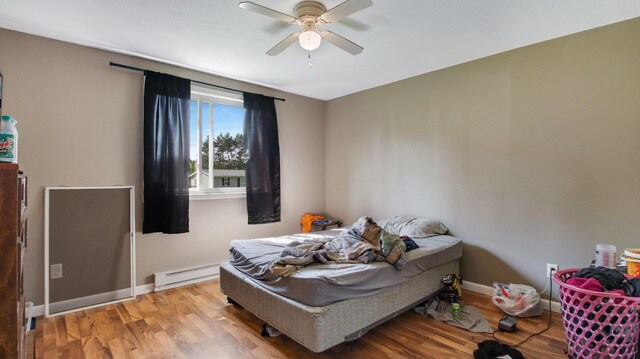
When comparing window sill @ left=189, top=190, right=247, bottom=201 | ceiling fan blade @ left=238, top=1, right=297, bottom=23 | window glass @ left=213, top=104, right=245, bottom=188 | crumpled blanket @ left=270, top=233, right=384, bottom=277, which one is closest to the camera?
ceiling fan blade @ left=238, top=1, right=297, bottom=23

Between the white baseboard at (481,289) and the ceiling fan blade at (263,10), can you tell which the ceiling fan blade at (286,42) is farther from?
the white baseboard at (481,289)

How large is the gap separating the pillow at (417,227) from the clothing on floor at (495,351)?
127cm

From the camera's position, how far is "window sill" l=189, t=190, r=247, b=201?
3.46m

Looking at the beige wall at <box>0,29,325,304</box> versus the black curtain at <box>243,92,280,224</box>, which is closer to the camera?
the beige wall at <box>0,29,325,304</box>

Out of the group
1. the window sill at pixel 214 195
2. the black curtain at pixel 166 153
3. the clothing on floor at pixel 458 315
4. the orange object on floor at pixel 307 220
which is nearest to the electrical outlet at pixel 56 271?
the black curtain at pixel 166 153

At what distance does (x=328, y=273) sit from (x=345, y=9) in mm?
1743

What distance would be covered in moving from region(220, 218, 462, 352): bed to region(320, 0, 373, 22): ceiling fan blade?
1728 millimetres

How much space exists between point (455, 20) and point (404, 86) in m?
1.39

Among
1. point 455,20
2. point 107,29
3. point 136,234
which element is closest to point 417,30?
point 455,20

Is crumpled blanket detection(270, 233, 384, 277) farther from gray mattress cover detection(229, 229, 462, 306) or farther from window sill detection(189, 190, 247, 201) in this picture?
window sill detection(189, 190, 247, 201)

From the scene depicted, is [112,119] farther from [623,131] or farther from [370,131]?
[623,131]

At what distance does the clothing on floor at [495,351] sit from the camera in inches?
75.1

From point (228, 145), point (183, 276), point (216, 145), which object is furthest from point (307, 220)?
point (183, 276)

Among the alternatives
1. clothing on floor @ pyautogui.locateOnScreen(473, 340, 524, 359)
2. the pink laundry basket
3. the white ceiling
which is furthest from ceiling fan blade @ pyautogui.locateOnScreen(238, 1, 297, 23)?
clothing on floor @ pyautogui.locateOnScreen(473, 340, 524, 359)
